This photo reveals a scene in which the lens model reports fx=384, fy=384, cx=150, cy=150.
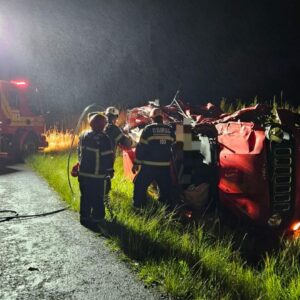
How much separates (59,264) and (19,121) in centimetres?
1114

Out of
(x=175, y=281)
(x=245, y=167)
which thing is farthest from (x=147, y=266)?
(x=245, y=167)

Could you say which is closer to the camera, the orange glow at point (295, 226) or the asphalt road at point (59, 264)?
the asphalt road at point (59, 264)

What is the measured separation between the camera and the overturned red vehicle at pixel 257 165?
4.61 m

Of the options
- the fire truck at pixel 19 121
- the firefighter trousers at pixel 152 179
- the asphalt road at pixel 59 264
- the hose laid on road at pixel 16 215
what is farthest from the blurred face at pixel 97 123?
the fire truck at pixel 19 121

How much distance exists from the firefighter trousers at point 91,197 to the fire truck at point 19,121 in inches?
332

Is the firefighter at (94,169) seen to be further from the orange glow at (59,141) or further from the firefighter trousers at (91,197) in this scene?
the orange glow at (59,141)

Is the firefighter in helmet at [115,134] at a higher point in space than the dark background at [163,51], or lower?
lower

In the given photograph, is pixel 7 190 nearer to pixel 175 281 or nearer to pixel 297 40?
pixel 175 281

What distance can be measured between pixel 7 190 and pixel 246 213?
5437 mm

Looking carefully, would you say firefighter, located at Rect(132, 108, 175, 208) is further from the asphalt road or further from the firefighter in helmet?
the asphalt road

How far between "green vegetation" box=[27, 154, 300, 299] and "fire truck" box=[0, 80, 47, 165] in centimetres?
897

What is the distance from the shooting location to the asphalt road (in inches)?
135

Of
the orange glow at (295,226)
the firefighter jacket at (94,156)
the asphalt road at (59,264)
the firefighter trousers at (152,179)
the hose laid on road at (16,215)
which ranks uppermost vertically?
the firefighter jacket at (94,156)

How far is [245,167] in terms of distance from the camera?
477cm
